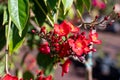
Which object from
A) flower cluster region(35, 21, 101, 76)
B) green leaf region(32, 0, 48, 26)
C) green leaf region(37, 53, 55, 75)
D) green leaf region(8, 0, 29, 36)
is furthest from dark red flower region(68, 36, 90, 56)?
green leaf region(37, 53, 55, 75)

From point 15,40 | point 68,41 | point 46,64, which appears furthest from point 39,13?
point 46,64

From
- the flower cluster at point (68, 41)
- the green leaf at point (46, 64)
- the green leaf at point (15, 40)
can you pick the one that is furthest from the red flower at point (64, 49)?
the green leaf at point (46, 64)

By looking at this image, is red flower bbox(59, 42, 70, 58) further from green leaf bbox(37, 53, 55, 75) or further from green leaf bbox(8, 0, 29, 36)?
green leaf bbox(37, 53, 55, 75)

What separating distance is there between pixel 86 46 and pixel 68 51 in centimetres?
7

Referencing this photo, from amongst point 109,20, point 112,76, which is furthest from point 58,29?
point 112,76

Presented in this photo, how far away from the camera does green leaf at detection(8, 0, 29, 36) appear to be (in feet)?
4.28

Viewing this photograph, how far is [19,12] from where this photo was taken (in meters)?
1.33

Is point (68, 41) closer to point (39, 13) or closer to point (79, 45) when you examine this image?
point (79, 45)

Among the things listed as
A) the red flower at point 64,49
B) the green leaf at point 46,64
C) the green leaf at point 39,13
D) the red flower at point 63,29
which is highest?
the green leaf at point 39,13

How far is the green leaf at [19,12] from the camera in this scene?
4.28 feet

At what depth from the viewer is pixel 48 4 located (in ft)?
4.70

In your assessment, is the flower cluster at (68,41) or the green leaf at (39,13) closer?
the flower cluster at (68,41)

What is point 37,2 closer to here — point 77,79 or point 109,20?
point 109,20

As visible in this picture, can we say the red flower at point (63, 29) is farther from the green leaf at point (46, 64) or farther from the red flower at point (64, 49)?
the green leaf at point (46, 64)
